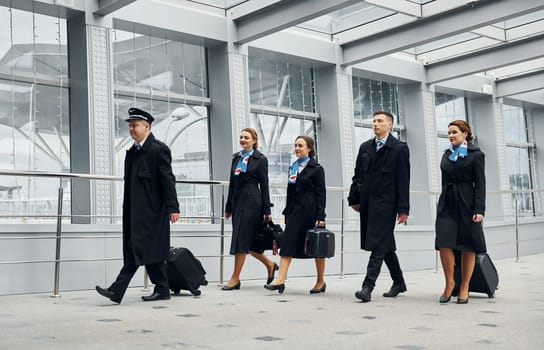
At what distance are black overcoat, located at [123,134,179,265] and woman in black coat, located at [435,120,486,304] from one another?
220 centimetres

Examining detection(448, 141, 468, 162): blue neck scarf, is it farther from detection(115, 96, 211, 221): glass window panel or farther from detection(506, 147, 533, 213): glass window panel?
detection(506, 147, 533, 213): glass window panel

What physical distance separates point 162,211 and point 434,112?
39.1 ft

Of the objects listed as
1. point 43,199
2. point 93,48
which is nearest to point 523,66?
point 93,48

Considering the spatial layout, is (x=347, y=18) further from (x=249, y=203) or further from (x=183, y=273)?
(x=183, y=273)

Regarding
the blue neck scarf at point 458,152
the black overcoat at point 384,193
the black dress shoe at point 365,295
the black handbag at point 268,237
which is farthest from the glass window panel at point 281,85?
the black dress shoe at point 365,295

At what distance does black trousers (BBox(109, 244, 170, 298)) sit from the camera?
5348mm

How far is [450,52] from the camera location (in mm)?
14984

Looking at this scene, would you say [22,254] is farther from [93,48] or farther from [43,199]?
[93,48]

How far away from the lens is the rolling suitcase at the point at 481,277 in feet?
19.0

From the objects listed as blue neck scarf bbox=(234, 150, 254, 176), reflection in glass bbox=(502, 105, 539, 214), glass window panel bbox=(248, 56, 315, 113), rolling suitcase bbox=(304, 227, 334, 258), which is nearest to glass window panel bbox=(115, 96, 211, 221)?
glass window panel bbox=(248, 56, 315, 113)

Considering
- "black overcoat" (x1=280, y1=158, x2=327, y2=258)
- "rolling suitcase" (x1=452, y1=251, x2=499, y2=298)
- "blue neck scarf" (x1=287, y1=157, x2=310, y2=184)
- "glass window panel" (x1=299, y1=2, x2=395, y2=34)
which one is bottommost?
"rolling suitcase" (x1=452, y1=251, x2=499, y2=298)

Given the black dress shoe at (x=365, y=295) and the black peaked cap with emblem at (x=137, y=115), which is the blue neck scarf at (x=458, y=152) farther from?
the black peaked cap with emblem at (x=137, y=115)

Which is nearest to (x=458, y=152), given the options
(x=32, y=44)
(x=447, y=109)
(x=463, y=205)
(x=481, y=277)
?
(x=463, y=205)

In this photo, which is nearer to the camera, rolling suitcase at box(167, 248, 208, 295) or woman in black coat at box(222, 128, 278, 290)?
rolling suitcase at box(167, 248, 208, 295)
